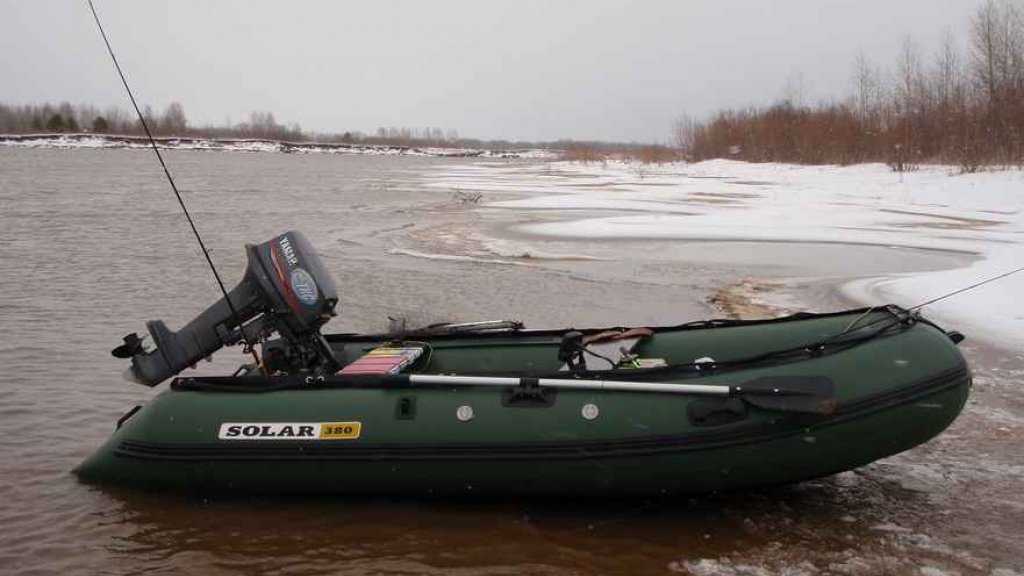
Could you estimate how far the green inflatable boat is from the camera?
386cm

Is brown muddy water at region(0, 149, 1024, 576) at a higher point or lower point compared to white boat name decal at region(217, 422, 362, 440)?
lower

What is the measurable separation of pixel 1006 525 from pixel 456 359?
2.83 metres

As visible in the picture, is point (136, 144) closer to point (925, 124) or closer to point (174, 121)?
point (174, 121)

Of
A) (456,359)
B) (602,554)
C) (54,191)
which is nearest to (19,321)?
(456,359)

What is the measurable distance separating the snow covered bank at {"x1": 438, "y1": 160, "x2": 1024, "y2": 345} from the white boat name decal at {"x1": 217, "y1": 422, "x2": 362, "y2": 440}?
17.2 ft

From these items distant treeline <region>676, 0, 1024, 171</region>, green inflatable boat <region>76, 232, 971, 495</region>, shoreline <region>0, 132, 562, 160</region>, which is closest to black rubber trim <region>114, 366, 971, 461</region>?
green inflatable boat <region>76, 232, 971, 495</region>

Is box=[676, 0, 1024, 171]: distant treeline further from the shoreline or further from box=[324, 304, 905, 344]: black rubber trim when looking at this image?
the shoreline

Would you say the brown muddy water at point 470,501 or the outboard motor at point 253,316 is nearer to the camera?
the brown muddy water at point 470,501

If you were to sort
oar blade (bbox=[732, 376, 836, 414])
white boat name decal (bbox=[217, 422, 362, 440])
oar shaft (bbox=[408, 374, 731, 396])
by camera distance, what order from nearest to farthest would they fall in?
oar blade (bbox=[732, 376, 836, 414]) < oar shaft (bbox=[408, 374, 731, 396]) < white boat name decal (bbox=[217, 422, 362, 440])

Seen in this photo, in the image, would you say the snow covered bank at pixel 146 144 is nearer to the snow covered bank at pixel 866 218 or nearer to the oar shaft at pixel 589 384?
the snow covered bank at pixel 866 218

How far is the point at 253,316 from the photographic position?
465 centimetres

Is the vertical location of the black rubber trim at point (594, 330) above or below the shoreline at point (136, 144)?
below

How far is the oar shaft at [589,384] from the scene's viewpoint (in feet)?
12.8

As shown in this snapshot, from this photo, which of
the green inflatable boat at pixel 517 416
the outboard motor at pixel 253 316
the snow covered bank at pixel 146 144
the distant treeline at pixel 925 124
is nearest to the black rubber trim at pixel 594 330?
the green inflatable boat at pixel 517 416
